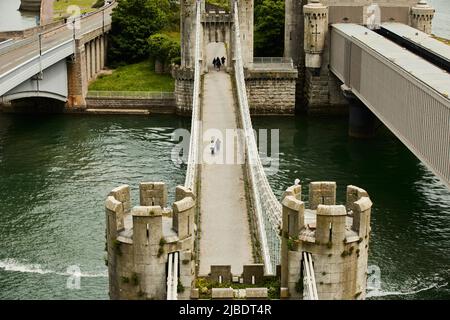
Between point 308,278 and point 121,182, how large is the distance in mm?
36335

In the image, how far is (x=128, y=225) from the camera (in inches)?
928

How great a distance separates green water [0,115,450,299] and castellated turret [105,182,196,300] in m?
16.7

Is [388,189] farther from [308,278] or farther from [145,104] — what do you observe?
[308,278]

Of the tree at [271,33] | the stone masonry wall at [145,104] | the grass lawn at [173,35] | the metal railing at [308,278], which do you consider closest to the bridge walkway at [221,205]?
the metal railing at [308,278]

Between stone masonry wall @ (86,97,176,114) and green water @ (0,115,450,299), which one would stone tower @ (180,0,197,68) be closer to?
stone masonry wall @ (86,97,176,114)

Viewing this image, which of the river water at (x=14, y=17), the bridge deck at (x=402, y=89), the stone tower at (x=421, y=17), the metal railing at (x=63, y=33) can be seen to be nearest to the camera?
the bridge deck at (x=402, y=89)

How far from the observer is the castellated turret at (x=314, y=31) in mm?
80062

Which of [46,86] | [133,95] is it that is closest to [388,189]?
[133,95]

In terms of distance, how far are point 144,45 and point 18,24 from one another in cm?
5623

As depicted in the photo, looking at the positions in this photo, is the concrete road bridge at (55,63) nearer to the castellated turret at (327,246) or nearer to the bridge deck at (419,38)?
the bridge deck at (419,38)

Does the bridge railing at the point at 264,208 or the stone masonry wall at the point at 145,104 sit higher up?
the bridge railing at the point at 264,208

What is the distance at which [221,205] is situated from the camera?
4106 cm

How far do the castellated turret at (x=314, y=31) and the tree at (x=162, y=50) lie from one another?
12758mm
